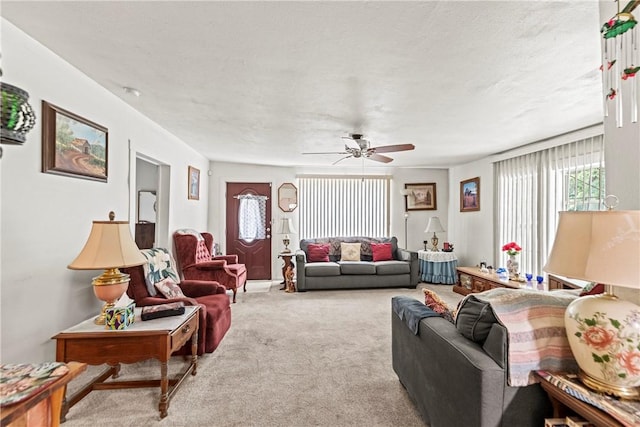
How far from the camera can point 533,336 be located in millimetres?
1415

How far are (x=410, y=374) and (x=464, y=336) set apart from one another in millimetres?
670

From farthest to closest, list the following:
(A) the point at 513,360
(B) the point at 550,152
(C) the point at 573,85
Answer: (B) the point at 550,152, (C) the point at 573,85, (A) the point at 513,360

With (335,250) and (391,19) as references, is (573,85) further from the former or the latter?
(335,250)

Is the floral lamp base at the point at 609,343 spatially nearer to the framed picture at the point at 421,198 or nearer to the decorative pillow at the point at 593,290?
the decorative pillow at the point at 593,290

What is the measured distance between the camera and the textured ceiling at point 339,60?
5.55 ft

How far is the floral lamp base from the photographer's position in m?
1.12

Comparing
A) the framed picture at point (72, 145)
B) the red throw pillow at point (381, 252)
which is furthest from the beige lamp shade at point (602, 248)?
the red throw pillow at point (381, 252)

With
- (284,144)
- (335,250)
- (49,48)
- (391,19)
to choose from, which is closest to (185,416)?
(49,48)

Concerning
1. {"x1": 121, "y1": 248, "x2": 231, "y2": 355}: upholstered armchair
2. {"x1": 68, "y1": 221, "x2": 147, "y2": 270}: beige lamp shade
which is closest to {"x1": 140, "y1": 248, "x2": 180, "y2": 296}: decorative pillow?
{"x1": 121, "y1": 248, "x2": 231, "y2": 355}: upholstered armchair

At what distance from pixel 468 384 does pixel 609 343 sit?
0.56 m

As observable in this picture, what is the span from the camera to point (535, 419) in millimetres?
1410

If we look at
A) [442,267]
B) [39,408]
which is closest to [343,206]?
[442,267]

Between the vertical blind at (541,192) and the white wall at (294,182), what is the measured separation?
1.69m

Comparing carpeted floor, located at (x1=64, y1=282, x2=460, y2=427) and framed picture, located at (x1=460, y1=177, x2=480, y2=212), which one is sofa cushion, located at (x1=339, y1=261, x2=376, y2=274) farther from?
framed picture, located at (x1=460, y1=177, x2=480, y2=212)
